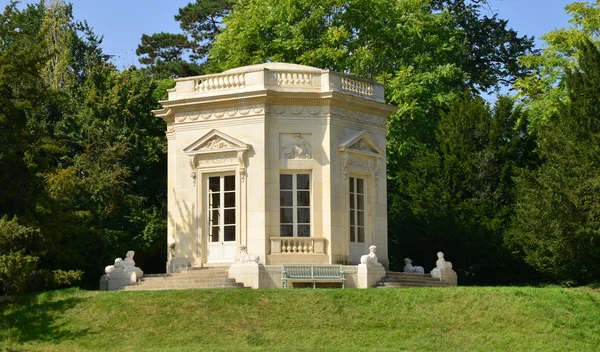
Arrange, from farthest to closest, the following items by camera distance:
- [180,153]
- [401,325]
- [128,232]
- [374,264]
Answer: [128,232] < [180,153] < [374,264] < [401,325]

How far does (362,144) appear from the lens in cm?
3272

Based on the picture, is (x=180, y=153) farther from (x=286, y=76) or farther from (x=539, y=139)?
(x=539, y=139)

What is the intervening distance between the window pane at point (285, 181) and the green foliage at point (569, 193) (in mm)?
8107

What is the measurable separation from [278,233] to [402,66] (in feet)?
53.2

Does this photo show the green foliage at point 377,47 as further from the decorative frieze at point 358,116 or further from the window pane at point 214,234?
the window pane at point 214,234

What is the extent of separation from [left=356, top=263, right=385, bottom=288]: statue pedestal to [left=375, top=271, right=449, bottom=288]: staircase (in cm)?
19

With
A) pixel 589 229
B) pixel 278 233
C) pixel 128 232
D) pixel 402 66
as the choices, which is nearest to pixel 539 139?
pixel 589 229

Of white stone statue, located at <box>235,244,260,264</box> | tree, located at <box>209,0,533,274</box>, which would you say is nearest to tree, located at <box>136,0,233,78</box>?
tree, located at <box>209,0,533,274</box>

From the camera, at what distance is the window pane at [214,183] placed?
32.2 m

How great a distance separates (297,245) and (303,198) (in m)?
1.45

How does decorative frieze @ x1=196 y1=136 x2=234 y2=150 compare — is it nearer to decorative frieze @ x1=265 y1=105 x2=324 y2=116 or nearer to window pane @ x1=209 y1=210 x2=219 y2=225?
decorative frieze @ x1=265 y1=105 x2=324 y2=116

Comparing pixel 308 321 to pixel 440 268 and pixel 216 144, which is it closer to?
pixel 216 144

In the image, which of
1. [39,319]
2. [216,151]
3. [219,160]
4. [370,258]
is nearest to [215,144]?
[216,151]

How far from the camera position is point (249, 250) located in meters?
31.1
